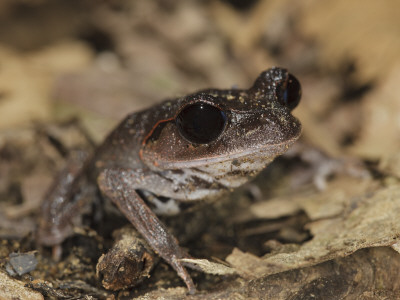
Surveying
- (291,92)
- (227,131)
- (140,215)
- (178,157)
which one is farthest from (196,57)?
(140,215)

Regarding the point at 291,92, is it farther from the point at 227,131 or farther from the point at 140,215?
the point at 140,215

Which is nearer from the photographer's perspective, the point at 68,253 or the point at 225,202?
the point at 68,253

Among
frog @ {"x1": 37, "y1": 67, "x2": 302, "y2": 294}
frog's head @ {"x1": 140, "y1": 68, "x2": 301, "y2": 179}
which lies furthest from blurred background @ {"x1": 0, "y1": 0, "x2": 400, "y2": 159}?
frog's head @ {"x1": 140, "y1": 68, "x2": 301, "y2": 179}

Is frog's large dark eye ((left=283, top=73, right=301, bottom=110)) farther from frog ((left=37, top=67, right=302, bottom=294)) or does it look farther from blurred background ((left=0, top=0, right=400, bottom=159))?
blurred background ((left=0, top=0, right=400, bottom=159))

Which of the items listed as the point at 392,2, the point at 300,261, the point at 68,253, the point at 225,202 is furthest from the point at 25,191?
the point at 392,2

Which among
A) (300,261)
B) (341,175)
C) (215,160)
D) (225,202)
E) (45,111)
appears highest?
(45,111)

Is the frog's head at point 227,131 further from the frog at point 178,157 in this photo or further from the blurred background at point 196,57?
the blurred background at point 196,57

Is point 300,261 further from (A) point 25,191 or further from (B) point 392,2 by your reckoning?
(B) point 392,2

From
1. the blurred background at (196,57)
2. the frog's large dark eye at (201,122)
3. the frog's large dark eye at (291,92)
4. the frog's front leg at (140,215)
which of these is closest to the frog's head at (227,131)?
the frog's large dark eye at (201,122)
